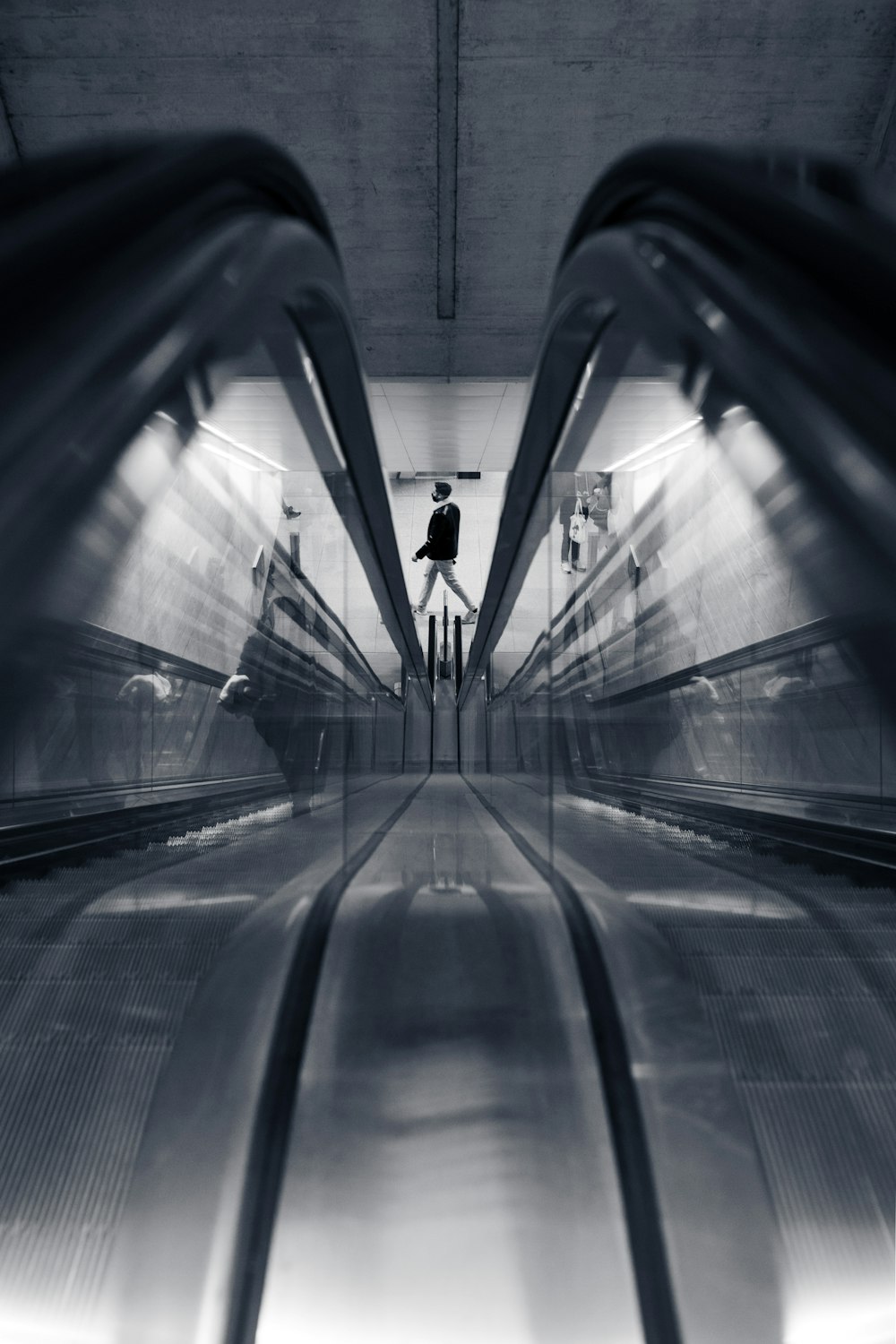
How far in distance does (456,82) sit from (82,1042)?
6.24m

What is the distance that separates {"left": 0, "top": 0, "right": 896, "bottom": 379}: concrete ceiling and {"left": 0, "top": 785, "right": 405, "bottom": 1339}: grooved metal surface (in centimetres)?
510

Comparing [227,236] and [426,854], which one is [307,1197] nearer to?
[227,236]

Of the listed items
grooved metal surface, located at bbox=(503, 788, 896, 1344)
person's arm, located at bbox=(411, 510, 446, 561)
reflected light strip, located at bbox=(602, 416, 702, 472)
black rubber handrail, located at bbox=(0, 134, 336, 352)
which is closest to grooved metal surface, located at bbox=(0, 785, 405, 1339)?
grooved metal surface, located at bbox=(503, 788, 896, 1344)

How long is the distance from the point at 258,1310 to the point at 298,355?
2.33 m

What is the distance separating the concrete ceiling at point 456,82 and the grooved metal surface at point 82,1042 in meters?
5.10

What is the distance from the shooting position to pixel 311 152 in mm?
6379

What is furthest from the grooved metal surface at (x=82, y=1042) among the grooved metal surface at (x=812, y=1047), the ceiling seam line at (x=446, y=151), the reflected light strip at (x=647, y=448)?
the reflected light strip at (x=647, y=448)

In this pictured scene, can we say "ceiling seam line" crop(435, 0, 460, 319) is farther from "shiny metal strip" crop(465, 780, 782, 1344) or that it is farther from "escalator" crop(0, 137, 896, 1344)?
"shiny metal strip" crop(465, 780, 782, 1344)

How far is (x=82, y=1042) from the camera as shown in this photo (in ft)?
4.23

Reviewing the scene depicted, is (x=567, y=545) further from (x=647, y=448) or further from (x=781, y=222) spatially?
(x=647, y=448)

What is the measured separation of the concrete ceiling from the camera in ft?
18.5

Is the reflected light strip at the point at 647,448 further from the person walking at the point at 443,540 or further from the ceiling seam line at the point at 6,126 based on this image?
the ceiling seam line at the point at 6,126

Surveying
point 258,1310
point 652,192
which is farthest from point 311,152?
point 258,1310

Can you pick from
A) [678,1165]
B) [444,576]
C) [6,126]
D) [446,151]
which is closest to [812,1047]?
[678,1165]
